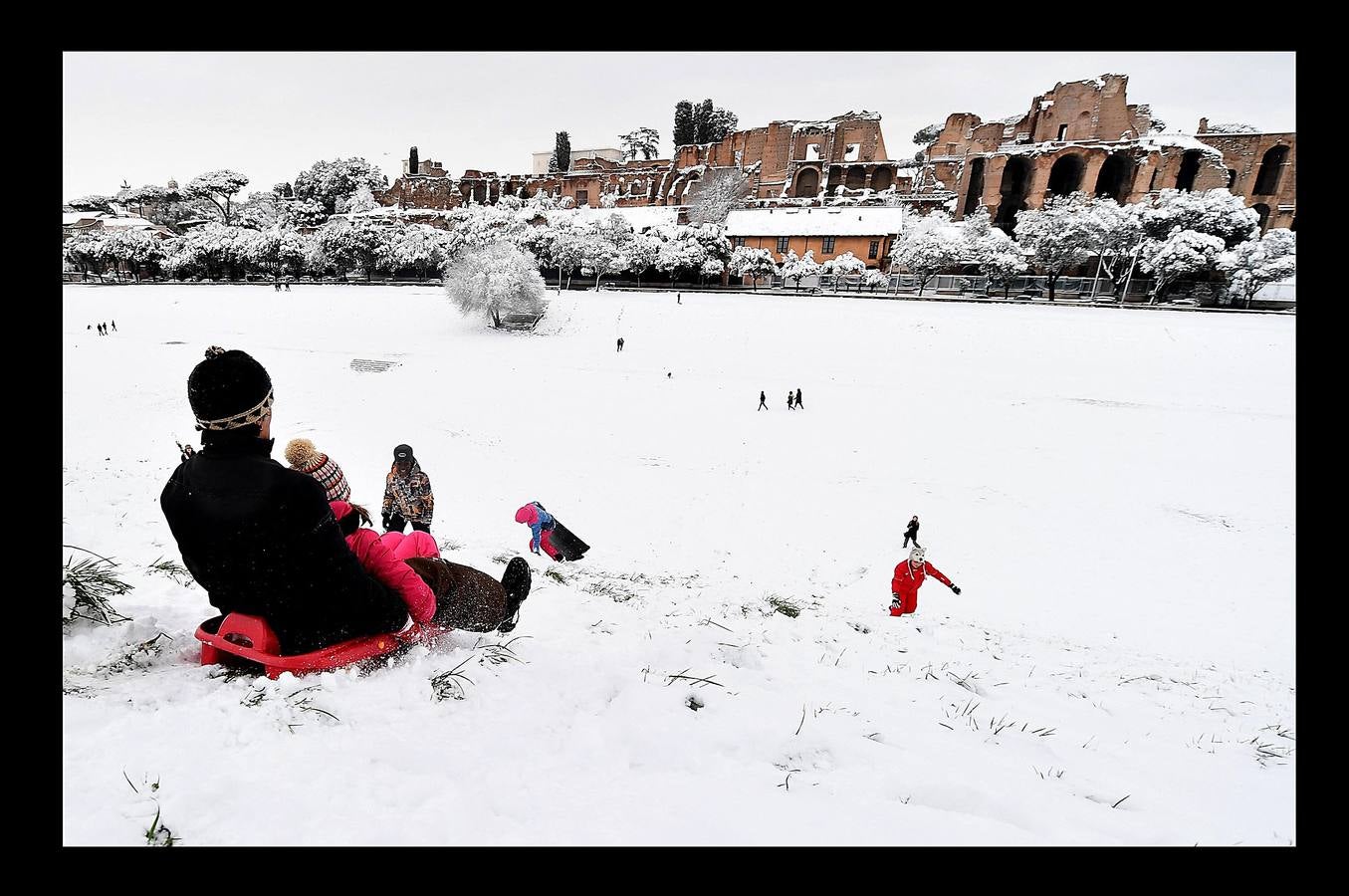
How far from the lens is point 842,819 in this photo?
5.82 ft

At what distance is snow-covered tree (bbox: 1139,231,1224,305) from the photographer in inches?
1334

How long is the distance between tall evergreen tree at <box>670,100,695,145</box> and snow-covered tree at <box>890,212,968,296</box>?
146 ft

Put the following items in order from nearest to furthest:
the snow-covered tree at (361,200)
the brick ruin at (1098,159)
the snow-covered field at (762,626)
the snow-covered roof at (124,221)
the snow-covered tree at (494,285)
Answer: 1. the snow-covered field at (762,626)
2. the snow-covered tree at (494,285)
3. the brick ruin at (1098,159)
4. the snow-covered roof at (124,221)
5. the snow-covered tree at (361,200)

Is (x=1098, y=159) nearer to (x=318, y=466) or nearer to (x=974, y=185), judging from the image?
(x=974, y=185)

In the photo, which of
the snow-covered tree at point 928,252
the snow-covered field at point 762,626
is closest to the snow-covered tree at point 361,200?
the snow-covered field at point 762,626

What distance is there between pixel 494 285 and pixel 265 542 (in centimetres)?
3527

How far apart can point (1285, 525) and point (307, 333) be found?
141 ft

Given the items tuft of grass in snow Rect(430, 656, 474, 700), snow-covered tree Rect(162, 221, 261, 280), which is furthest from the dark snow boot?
snow-covered tree Rect(162, 221, 261, 280)

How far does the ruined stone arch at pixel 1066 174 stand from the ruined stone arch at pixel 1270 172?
14715mm

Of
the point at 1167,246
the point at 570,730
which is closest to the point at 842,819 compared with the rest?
the point at 570,730

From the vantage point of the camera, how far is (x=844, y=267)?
4431 centimetres

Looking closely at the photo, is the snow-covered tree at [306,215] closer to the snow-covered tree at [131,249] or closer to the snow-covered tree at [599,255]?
the snow-covered tree at [131,249]

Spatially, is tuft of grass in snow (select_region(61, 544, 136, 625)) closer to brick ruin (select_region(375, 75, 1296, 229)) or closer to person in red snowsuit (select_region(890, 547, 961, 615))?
person in red snowsuit (select_region(890, 547, 961, 615))

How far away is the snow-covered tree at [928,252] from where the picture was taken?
40.6 meters
